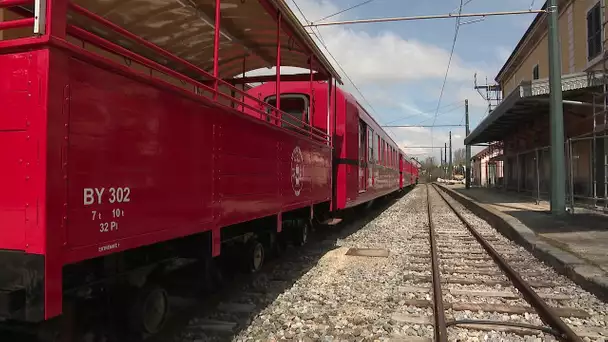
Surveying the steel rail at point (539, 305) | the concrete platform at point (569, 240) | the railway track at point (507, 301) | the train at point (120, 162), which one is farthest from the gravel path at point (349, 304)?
the concrete platform at point (569, 240)

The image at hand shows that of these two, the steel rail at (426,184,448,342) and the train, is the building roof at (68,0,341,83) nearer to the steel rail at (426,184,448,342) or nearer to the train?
the train

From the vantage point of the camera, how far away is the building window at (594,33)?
54.1 ft

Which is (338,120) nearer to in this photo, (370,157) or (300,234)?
(300,234)

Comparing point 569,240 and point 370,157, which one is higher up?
point 370,157

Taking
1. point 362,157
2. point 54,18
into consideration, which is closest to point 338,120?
point 362,157

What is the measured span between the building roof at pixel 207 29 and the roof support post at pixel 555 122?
7612 mm

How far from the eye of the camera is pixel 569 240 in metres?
8.66

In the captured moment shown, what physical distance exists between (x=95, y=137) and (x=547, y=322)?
438 centimetres

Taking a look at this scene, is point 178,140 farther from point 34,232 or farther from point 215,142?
point 34,232

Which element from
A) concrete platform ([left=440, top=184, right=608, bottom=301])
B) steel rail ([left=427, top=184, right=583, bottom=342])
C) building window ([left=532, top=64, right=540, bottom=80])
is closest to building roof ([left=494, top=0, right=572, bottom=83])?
building window ([left=532, top=64, right=540, bottom=80])

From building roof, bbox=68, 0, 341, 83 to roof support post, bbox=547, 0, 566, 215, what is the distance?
25.0ft

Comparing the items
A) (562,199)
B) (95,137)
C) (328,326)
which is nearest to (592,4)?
(562,199)

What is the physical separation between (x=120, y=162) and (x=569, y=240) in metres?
8.49

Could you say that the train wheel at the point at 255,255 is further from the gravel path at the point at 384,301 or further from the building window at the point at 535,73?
the building window at the point at 535,73
